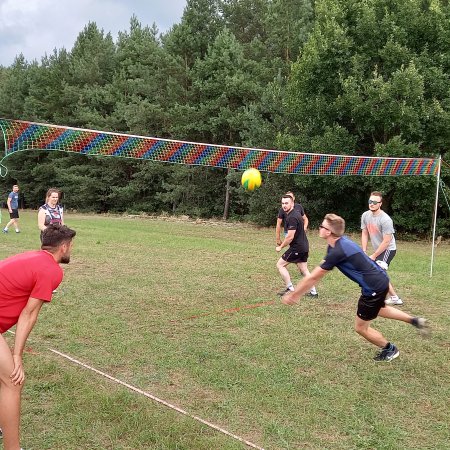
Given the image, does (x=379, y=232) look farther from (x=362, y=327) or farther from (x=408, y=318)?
(x=362, y=327)

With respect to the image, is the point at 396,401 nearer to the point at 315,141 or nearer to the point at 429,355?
the point at 429,355

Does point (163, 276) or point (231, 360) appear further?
point (163, 276)

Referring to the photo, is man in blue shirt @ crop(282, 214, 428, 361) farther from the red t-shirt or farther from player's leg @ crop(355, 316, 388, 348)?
the red t-shirt

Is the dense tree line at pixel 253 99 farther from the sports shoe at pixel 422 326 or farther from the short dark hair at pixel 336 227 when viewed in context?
the short dark hair at pixel 336 227

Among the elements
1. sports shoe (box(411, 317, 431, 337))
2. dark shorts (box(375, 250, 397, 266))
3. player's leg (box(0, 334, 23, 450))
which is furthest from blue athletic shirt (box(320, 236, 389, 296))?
dark shorts (box(375, 250, 397, 266))

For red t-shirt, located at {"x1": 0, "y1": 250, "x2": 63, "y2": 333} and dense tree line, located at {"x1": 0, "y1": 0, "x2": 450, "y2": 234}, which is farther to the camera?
dense tree line, located at {"x1": 0, "y1": 0, "x2": 450, "y2": 234}

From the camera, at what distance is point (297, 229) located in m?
7.99

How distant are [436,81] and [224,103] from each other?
13.5 meters

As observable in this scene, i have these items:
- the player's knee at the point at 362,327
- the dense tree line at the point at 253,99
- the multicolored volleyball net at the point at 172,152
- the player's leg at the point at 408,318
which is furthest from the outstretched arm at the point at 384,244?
the dense tree line at the point at 253,99

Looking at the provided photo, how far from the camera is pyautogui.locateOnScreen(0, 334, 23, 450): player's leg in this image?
2.88m

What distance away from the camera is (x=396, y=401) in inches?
165

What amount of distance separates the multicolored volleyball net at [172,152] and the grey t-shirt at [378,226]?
2.23m

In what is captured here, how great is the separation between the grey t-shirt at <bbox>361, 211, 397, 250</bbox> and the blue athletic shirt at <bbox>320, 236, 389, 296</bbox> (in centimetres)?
256

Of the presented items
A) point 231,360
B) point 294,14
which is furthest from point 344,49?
point 231,360
